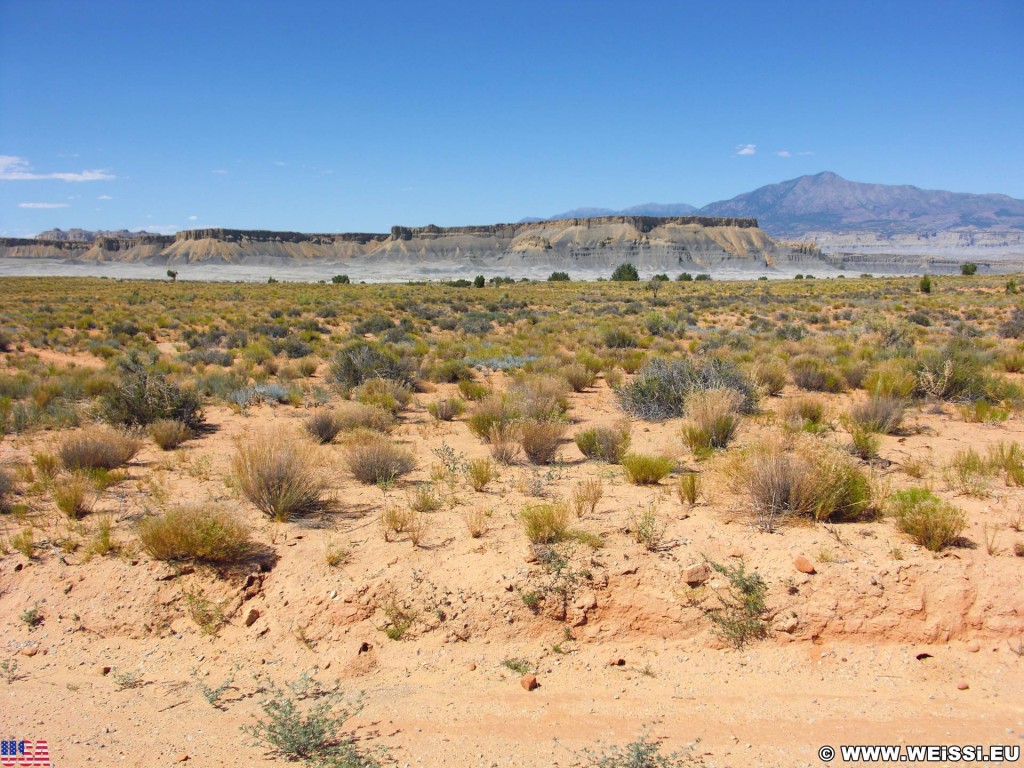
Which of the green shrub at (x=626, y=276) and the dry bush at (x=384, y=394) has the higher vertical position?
the green shrub at (x=626, y=276)

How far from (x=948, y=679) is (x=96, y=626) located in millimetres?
6185

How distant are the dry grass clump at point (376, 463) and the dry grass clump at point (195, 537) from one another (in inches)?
73.5

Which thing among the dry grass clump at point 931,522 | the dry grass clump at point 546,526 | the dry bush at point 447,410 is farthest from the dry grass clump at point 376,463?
the dry grass clump at point 931,522

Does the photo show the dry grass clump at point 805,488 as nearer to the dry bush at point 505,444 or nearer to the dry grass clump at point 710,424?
the dry grass clump at point 710,424

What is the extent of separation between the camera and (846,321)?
Answer: 23.8 m

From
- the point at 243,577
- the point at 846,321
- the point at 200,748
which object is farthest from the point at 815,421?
the point at 846,321

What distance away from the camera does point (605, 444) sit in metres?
7.64

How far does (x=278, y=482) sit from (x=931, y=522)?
571 centimetres

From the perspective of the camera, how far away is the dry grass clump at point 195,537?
5.22 metres

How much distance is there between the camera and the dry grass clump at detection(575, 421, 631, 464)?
24.8ft

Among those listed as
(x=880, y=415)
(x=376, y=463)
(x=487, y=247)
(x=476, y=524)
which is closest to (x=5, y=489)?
(x=376, y=463)

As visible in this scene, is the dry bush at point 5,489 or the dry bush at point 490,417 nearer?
the dry bush at point 5,489

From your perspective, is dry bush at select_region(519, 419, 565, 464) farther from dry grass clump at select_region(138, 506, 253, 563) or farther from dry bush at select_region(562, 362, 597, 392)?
dry bush at select_region(562, 362, 597, 392)

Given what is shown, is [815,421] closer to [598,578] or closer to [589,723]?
[598,578]
